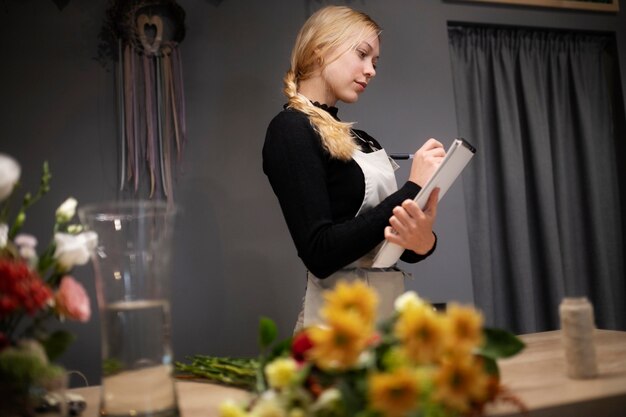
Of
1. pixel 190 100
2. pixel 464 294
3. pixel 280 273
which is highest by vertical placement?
pixel 190 100

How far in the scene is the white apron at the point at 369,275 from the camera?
1.61m

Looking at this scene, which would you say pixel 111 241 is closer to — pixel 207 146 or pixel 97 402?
pixel 97 402

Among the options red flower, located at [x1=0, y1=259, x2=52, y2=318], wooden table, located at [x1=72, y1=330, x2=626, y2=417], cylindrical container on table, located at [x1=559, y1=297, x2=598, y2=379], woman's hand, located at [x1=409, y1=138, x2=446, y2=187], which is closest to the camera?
red flower, located at [x1=0, y1=259, x2=52, y2=318]

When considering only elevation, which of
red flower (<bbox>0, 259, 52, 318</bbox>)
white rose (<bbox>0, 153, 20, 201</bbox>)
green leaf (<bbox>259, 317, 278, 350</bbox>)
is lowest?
green leaf (<bbox>259, 317, 278, 350</bbox>)

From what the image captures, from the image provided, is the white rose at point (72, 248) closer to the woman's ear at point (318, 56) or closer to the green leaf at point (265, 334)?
the green leaf at point (265, 334)

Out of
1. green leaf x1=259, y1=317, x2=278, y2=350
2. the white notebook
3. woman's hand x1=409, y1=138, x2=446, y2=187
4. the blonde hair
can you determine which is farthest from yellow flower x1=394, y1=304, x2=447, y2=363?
the blonde hair

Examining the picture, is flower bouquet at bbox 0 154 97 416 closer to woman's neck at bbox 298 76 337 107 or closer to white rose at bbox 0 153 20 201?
white rose at bbox 0 153 20 201

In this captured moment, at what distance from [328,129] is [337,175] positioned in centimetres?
12

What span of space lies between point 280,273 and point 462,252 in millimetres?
853

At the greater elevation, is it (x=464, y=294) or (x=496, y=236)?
(x=496, y=236)

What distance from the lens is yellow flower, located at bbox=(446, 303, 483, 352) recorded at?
532mm

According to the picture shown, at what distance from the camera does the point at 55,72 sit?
7.54ft

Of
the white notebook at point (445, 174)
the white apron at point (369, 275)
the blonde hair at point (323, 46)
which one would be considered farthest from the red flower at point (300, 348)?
the blonde hair at point (323, 46)

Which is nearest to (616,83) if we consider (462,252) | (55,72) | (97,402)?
(462,252)
